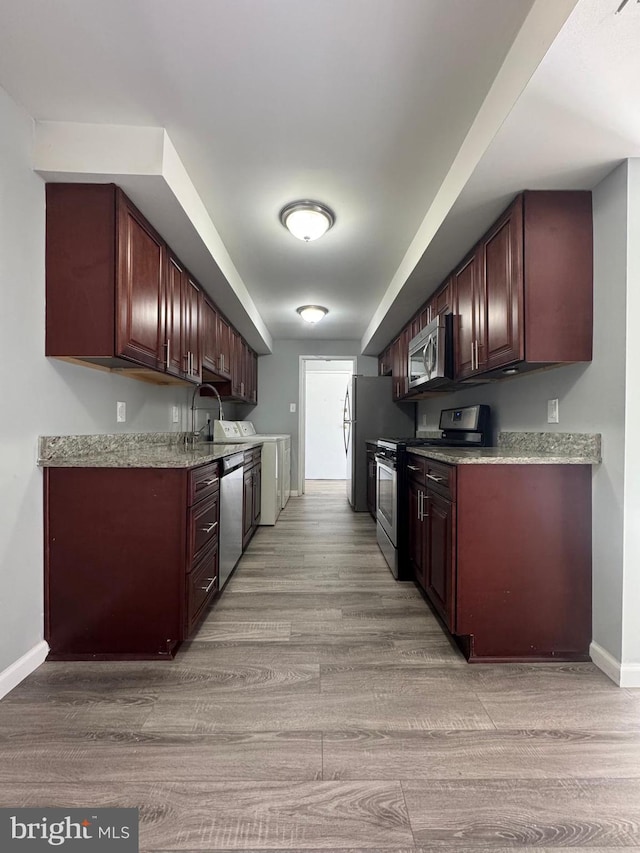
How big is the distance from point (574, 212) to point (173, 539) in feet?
7.59

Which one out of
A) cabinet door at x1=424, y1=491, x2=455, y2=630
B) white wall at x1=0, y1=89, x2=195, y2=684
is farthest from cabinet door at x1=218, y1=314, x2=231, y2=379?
cabinet door at x1=424, y1=491, x2=455, y2=630

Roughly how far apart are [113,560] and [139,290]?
51.4 inches

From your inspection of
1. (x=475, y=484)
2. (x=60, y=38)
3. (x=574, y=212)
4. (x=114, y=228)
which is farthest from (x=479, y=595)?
(x=60, y=38)

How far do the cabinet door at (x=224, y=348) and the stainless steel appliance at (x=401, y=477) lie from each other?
5.51 feet

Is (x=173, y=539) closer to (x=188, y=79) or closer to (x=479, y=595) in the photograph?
Result: (x=479, y=595)

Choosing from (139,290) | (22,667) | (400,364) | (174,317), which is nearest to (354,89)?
(139,290)

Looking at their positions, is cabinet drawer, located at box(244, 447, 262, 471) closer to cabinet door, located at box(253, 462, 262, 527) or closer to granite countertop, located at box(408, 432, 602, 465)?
cabinet door, located at box(253, 462, 262, 527)

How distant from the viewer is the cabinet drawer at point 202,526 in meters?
1.87

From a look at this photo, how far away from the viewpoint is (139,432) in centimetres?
272

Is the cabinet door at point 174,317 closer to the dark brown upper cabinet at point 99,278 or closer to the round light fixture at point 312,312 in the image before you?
the dark brown upper cabinet at point 99,278

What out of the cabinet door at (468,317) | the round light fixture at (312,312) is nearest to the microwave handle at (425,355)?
the cabinet door at (468,317)

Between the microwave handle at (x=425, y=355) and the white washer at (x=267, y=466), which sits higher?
the microwave handle at (x=425, y=355)

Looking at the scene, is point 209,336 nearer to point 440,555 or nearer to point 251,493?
point 251,493

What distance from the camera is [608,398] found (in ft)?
5.61
